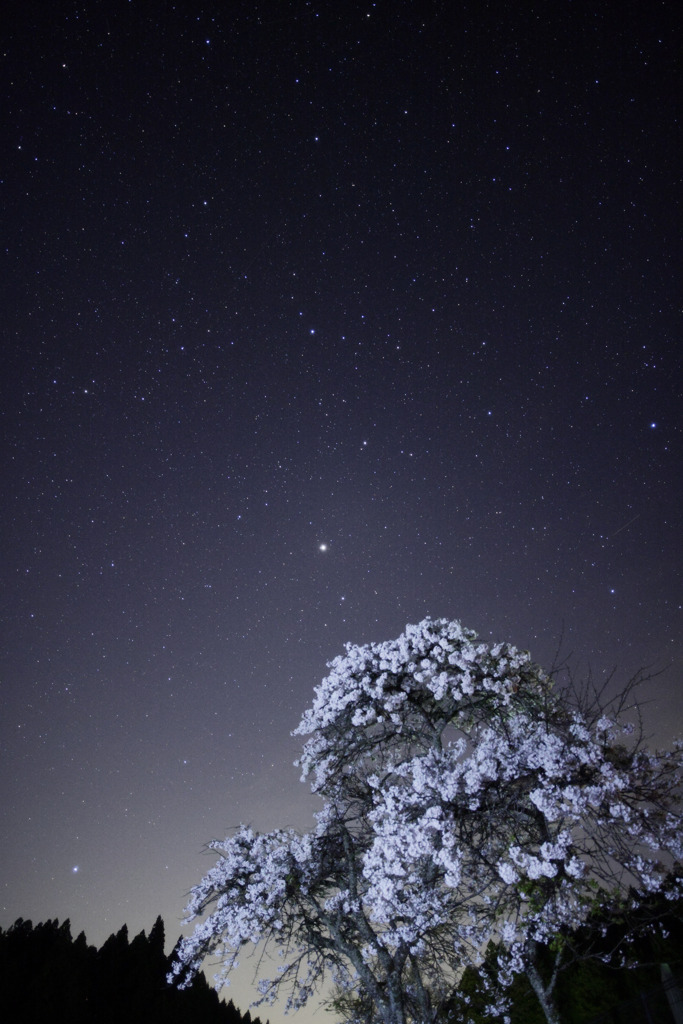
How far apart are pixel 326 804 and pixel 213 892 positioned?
3.45 m

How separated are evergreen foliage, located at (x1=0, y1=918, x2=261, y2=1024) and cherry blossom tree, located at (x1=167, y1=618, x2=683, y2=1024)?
16024 mm

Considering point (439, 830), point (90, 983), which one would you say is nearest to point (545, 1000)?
point (439, 830)

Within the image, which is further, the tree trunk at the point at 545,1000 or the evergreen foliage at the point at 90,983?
the evergreen foliage at the point at 90,983

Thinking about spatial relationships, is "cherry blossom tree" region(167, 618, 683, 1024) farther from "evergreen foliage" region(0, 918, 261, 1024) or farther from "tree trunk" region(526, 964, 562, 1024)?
"evergreen foliage" region(0, 918, 261, 1024)

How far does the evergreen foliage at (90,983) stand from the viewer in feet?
89.1

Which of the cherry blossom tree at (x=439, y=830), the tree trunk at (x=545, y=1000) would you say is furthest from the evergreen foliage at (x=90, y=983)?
the tree trunk at (x=545, y=1000)

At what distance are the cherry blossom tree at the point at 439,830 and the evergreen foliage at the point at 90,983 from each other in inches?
631

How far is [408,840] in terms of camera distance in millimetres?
9523

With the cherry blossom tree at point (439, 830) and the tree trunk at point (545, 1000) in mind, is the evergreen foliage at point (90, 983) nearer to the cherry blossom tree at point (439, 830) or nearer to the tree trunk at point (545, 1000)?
the cherry blossom tree at point (439, 830)

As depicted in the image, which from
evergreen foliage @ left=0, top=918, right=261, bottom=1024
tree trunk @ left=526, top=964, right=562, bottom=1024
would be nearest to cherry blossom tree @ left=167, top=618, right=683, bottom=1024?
tree trunk @ left=526, top=964, right=562, bottom=1024

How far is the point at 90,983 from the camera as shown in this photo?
32094 millimetres

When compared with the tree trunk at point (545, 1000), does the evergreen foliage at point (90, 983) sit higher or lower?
lower

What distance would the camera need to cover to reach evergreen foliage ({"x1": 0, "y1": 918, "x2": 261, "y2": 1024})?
2717 centimetres

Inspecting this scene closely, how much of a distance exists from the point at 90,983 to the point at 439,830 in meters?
34.5
